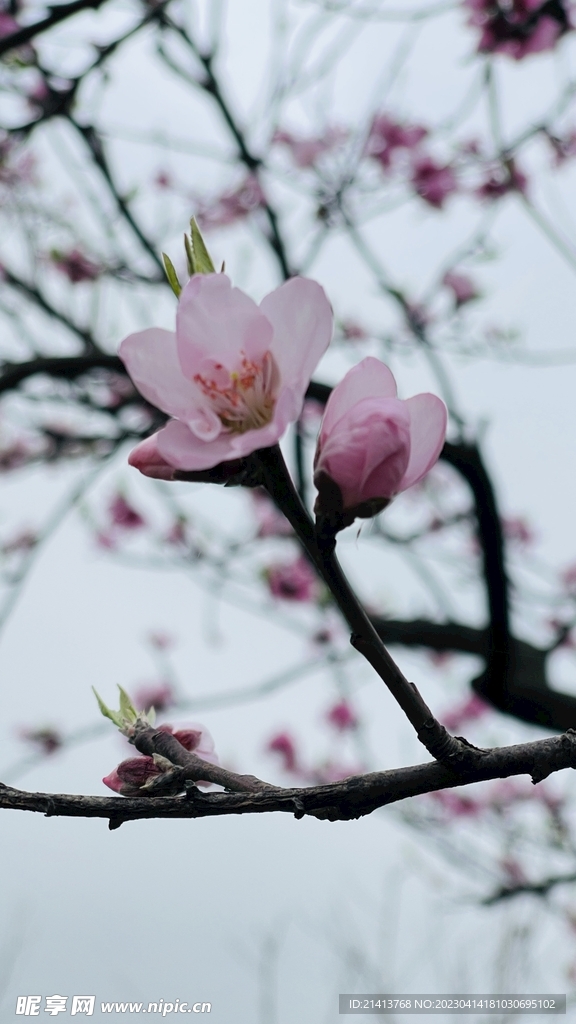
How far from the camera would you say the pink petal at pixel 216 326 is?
0.57m

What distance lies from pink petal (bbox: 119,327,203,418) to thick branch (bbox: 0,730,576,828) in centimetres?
29

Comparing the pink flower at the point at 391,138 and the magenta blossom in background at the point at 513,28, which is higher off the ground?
the pink flower at the point at 391,138

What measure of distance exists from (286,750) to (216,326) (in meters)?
5.40

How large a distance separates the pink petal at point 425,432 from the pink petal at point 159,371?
18 cm

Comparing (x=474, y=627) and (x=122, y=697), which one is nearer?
(x=122, y=697)

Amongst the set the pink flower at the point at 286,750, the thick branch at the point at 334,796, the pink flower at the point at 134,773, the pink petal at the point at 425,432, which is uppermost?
the pink flower at the point at 286,750

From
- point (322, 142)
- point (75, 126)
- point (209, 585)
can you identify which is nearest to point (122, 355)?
point (75, 126)

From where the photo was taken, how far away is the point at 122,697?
722 millimetres

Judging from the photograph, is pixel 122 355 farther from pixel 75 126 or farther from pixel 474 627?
pixel 75 126

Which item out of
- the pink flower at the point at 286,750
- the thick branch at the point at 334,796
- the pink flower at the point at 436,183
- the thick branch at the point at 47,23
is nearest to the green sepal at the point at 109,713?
the thick branch at the point at 334,796

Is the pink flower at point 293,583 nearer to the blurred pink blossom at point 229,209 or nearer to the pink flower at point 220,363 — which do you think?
the blurred pink blossom at point 229,209

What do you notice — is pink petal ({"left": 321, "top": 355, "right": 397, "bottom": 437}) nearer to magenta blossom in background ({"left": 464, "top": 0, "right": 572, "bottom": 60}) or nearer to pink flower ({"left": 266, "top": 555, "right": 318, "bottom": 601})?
magenta blossom in background ({"left": 464, "top": 0, "right": 572, "bottom": 60})

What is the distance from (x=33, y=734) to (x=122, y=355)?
4.57 metres

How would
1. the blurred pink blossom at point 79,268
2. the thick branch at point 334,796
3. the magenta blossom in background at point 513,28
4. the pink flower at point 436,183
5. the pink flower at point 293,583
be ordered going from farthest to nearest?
the pink flower at point 293,583 → the pink flower at point 436,183 → the blurred pink blossom at point 79,268 → the magenta blossom in background at point 513,28 → the thick branch at point 334,796
